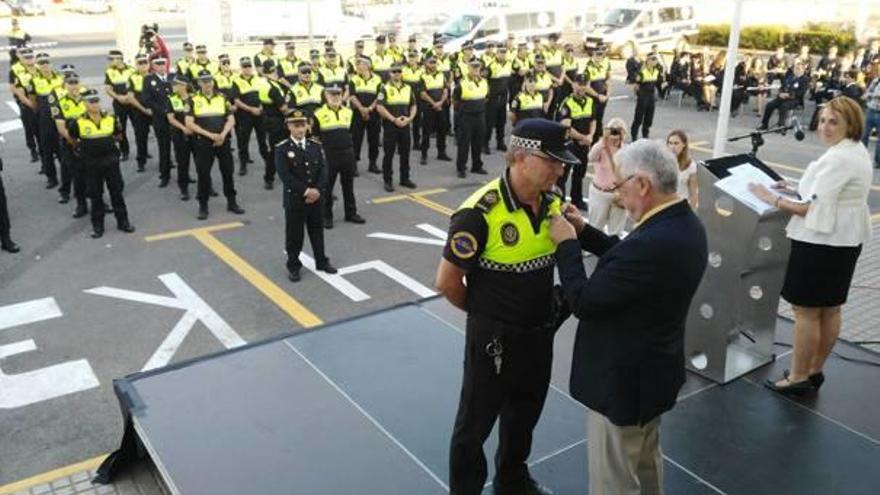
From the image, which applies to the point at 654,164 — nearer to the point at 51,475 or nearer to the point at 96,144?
the point at 51,475

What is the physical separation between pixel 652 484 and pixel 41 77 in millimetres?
11484

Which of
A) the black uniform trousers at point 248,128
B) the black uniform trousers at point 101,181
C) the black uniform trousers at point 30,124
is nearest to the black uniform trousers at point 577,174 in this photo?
the black uniform trousers at point 248,128

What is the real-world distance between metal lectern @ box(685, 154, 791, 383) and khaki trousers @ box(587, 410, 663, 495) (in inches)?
75.7

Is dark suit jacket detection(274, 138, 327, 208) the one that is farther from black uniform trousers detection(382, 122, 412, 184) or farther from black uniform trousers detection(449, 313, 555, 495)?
black uniform trousers detection(449, 313, 555, 495)

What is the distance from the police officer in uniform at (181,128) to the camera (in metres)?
10.5

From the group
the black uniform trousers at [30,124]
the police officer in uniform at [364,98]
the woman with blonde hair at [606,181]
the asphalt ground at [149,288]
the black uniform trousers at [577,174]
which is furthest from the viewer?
the black uniform trousers at [30,124]

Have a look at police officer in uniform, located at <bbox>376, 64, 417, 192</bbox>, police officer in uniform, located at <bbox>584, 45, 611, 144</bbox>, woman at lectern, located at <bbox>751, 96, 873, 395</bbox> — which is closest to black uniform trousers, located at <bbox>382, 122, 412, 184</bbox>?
police officer in uniform, located at <bbox>376, 64, 417, 192</bbox>

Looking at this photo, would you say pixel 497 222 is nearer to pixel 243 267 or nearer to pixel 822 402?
pixel 822 402

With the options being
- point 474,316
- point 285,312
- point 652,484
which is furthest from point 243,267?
point 652,484

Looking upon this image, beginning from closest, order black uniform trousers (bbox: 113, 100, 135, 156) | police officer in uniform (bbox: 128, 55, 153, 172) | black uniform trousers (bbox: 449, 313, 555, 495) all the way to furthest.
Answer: black uniform trousers (bbox: 449, 313, 555, 495) → police officer in uniform (bbox: 128, 55, 153, 172) → black uniform trousers (bbox: 113, 100, 135, 156)

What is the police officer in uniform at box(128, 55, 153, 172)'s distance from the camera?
40.1 feet

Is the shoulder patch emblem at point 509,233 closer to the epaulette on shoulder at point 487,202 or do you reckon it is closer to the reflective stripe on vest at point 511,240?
the reflective stripe on vest at point 511,240

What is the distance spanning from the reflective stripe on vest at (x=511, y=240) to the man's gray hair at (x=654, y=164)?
1.64 feet

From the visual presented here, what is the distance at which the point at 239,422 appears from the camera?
4598 mm
